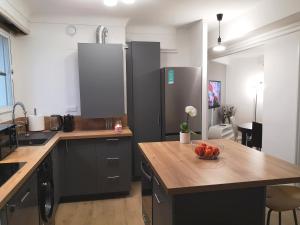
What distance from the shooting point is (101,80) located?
3.41 meters

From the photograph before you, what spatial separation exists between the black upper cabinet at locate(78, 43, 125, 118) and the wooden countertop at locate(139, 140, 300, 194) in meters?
1.28

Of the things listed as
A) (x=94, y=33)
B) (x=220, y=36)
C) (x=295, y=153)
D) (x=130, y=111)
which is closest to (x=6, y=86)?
(x=94, y=33)

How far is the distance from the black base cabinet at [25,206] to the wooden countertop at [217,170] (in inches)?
36.1

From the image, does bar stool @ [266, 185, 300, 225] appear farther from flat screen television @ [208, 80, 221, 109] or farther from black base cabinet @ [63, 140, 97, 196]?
flat screen television @ [208, 80, 221, 109]

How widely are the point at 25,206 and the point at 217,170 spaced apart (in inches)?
53.9

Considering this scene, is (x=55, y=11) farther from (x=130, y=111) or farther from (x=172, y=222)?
(x=172, y=222)

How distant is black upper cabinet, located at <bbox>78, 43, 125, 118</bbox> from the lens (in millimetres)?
3355

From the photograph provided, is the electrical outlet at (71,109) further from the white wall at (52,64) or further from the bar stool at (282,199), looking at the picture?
the bar stool at (282,199)

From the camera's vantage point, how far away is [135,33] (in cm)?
414

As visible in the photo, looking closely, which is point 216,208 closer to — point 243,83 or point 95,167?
point 95,167

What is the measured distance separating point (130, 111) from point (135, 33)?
1316 mm

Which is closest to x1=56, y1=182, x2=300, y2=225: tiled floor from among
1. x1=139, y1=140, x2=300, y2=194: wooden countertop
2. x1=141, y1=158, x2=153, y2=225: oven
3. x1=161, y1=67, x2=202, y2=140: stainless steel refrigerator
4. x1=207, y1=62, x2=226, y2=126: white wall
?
x1=141, y1=158, x2=153, y2=225: oven

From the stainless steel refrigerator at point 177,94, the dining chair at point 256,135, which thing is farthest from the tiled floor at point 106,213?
the dining chair at point 256,135

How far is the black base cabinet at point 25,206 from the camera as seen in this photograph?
1.48m
